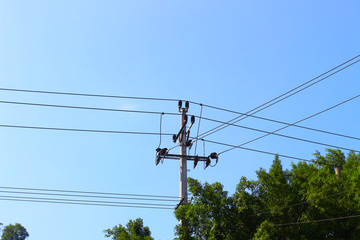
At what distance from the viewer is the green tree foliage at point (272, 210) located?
22328 millimetres

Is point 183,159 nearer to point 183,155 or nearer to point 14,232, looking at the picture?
point 183,155

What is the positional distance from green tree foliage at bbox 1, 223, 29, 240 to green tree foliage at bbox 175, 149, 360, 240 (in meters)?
76.3

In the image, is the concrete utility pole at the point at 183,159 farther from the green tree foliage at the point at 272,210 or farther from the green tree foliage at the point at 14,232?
the green tree foliage at the point at 14,232

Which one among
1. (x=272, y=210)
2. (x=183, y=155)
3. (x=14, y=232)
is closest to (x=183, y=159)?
(x=183, y=155)

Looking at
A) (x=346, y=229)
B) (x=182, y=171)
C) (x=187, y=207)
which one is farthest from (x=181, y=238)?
(x=346, y=229)

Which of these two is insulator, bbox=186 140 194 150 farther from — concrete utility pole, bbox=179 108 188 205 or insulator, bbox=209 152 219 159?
insulator, bbox=209 152 219 159

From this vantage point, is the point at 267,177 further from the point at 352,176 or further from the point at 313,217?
the point at 352,176

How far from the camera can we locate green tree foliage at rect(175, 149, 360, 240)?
22328 mm

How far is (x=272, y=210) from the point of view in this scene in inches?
908

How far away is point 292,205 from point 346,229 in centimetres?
298

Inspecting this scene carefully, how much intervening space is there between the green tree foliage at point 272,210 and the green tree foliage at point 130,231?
2713 millimetres

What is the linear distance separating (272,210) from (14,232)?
78.6m

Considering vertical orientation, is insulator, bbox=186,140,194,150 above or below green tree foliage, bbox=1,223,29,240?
below

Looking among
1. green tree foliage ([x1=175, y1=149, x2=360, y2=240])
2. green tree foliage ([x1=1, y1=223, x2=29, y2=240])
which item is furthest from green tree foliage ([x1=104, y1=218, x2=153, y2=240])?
green tree foliage ([x1=1, y1=223, x2=29, y2=240])
